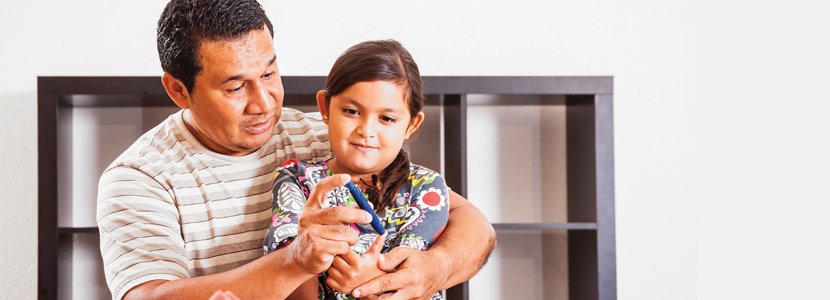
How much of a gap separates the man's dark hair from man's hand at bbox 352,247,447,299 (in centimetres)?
46

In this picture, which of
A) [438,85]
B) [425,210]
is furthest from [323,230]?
[438,85]

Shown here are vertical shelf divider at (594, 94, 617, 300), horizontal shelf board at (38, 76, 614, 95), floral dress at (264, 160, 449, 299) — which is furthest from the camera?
vertical shelf divider at (594, 94, 617, 300)

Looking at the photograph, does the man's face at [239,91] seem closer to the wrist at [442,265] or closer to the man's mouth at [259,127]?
the man's mouth at [259,127]

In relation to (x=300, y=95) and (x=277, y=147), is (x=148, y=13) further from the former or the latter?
(x=277, y=147)

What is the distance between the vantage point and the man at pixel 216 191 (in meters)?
1.24

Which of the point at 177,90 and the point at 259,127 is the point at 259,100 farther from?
the point at 177,90

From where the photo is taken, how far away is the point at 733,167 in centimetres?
275

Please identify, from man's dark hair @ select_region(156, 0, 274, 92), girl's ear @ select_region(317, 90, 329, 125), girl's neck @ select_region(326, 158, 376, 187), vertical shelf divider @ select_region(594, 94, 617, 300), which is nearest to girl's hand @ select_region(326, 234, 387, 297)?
girl's neck @ select_region(326, 158, 376, 187)

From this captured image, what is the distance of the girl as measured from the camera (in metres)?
1.33

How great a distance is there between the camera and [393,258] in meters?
1.24

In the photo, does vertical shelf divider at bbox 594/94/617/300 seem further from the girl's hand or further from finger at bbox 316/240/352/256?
finger at bbox 316/240/352/256

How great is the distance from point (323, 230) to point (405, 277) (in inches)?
8.4

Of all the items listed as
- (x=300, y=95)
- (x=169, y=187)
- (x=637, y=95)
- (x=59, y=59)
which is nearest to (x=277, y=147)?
(x=169, y=187)

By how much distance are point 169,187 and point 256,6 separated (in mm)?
353
